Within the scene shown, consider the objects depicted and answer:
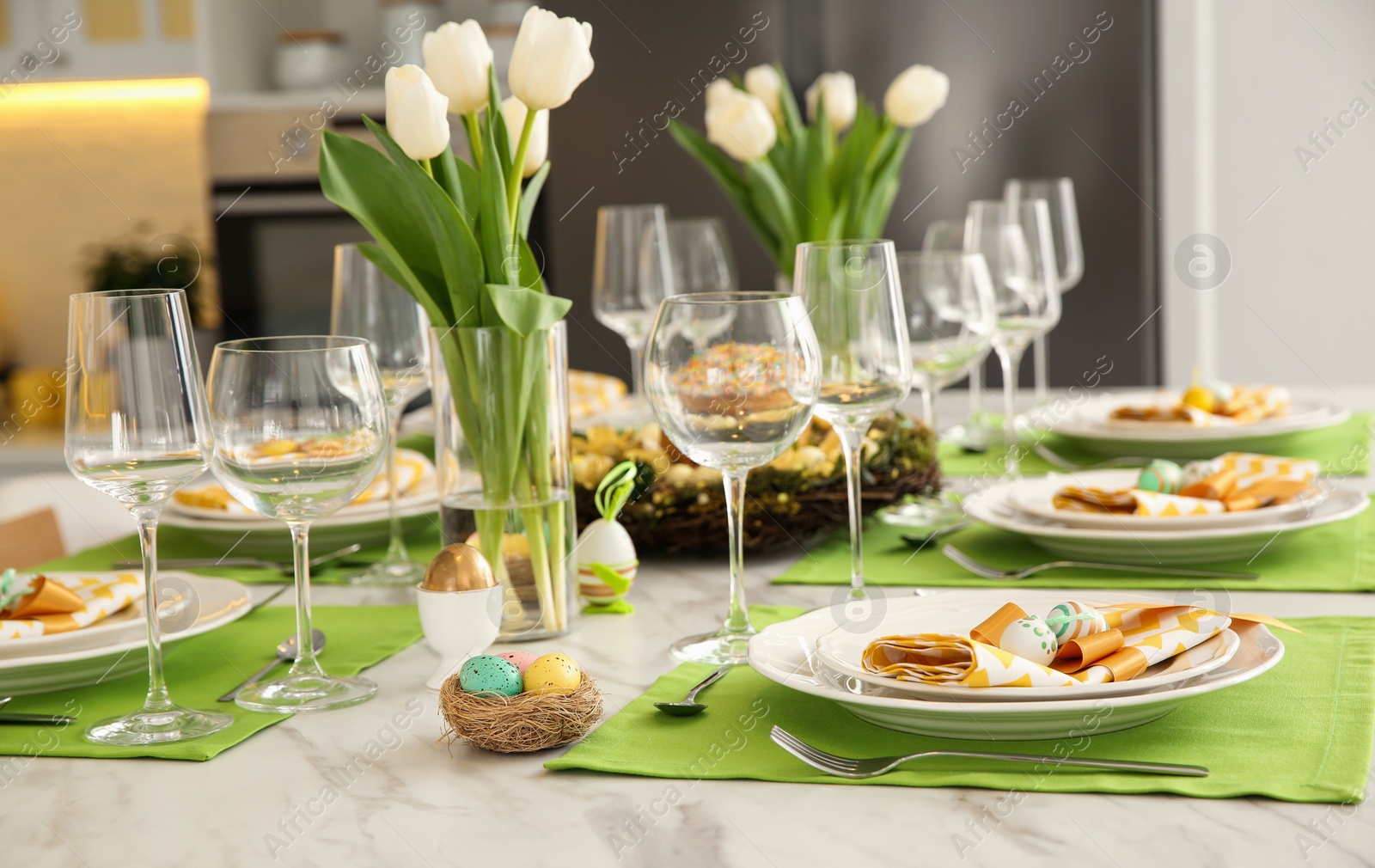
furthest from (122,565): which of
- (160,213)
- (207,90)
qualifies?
(160,213)

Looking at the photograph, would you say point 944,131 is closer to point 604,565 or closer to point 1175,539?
point 1175,539

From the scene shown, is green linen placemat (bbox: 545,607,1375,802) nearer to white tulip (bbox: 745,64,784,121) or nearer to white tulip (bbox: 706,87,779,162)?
white tulip (bbox: 706,87,779,162)

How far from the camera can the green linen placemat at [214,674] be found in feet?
2.51

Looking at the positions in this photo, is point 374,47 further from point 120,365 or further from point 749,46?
point 120,365

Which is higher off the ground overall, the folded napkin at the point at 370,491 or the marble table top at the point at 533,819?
the folded napkin at the point at 370,491

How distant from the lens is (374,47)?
359 cm

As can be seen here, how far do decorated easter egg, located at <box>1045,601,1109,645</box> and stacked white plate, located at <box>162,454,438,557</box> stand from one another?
0.65 meters

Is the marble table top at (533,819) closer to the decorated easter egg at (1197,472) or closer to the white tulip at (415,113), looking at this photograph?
the white tulip at (415,113)

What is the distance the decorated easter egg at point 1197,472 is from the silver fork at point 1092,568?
0.48 feet

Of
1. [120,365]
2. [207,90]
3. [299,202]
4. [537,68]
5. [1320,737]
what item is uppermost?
[207,90]

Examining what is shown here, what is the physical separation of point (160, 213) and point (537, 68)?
3.20 meters

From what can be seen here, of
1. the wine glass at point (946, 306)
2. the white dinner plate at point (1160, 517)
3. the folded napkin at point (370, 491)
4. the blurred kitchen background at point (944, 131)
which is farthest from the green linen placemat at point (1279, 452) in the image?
the blurred kitchen background at point (944, 131)

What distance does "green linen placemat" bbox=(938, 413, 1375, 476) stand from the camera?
1.40 meters

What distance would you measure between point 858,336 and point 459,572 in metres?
0.31
